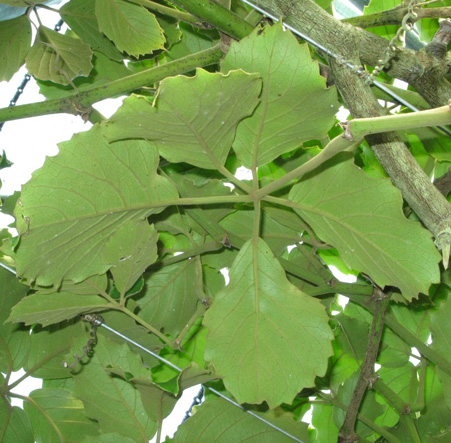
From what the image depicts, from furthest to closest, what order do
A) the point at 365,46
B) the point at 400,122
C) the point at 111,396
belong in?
1. the point at 111,396
2. the point at 365,46
3. the point at 400,122

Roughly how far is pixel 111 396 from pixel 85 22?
13.4 inches

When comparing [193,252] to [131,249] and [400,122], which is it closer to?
[131,249]

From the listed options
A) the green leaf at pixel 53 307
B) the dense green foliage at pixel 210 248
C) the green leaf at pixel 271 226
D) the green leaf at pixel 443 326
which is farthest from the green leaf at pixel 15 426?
the green leaf at pixel 443 326

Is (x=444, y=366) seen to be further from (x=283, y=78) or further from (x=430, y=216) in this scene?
(x=283, y=78)

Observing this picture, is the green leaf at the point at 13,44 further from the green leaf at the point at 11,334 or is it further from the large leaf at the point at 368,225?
the large leaf at the point at 368,225

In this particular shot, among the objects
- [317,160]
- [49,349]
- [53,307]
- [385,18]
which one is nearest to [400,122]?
[317,160]

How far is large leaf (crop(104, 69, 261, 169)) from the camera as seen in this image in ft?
0.94

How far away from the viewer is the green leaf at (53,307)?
1.33ft

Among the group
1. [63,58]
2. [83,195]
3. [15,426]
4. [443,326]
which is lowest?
[15,426]

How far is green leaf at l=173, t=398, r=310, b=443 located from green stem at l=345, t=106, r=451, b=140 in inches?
10.9

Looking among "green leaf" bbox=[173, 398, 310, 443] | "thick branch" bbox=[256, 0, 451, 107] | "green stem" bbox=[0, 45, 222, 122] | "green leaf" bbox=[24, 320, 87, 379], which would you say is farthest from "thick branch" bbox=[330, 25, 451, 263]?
"green leaf" bbox=[24, 320, 87, 379]

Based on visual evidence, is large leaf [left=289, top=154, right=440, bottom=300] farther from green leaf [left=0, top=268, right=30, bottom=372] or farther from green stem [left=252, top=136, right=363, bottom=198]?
green leaf [left=0, top=268, right=30, bottom=372]

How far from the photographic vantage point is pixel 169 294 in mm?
494

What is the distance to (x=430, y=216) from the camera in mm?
323
